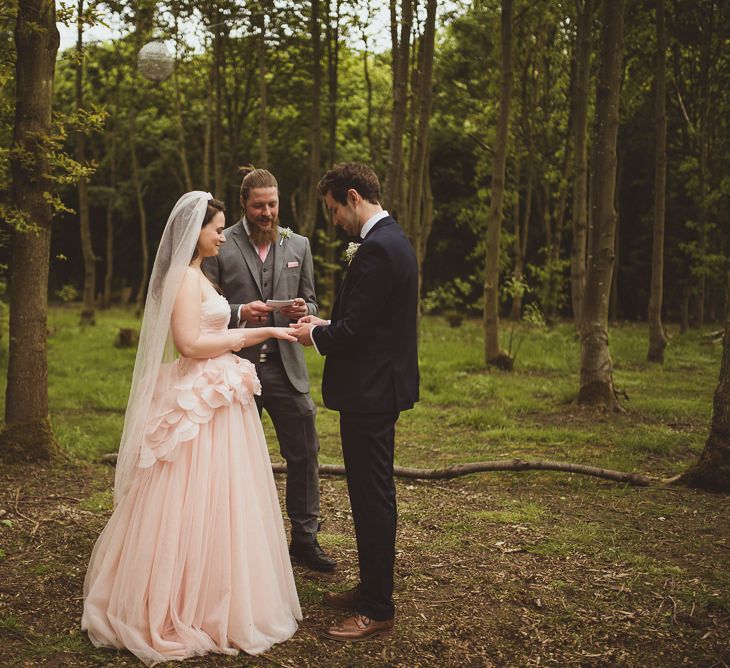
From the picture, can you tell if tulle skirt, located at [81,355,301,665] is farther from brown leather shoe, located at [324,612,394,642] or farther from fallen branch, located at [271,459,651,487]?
fallen branch, located at [271,459,651,487]

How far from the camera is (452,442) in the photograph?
920 centimetres

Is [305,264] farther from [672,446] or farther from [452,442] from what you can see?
[672,446]

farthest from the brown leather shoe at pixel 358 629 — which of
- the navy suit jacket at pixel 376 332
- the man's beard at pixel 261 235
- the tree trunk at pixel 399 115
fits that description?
the tree trunk at pixel 399 115

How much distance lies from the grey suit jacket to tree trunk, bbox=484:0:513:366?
8704 mm

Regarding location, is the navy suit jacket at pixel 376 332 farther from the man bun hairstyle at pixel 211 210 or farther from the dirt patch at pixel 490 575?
the dirt patch at pixel 490 575

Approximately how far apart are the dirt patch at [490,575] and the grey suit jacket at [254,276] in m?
1.36

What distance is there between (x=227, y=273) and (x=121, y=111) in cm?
2297

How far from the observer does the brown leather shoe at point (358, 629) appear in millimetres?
4230

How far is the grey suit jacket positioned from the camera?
5.15 metres

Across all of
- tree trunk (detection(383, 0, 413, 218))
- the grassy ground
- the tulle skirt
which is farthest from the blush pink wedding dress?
tree trunk (detection(383, 0, 413, 218))

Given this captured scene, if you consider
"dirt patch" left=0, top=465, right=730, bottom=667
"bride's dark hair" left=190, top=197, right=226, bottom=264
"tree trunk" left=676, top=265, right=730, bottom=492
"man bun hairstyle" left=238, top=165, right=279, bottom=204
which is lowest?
"dirt patch" left=0, top=465, right=730, bottom=667

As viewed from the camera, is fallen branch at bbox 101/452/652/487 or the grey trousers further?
fallen branch at bbox 101/452/652/487

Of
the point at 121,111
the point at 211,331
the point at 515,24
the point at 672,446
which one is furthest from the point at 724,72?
the point at 211,331

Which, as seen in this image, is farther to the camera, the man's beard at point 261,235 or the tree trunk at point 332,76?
the tree trunk at point 332,76
